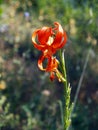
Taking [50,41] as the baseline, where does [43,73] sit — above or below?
below

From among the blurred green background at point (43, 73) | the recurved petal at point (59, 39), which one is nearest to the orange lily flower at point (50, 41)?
the recurved petal at point (59, 39)

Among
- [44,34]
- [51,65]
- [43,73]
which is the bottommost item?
[43,73]

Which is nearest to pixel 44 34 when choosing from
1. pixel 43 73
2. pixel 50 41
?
pixel 50 41

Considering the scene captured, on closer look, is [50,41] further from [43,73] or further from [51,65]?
[43,73]

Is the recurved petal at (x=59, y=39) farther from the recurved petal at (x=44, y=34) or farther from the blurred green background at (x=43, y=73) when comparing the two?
the blurred green background at (x=43, y=73)

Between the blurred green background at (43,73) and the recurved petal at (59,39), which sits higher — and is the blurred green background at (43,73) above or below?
below

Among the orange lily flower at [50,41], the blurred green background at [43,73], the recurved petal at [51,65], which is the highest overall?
the orange lily flower at [50,41]

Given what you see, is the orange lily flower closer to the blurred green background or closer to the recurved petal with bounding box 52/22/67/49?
the recurved petal with bounding box 52/22/67/49

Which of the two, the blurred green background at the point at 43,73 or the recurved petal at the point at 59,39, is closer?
the recurved petal at the point at 59,39

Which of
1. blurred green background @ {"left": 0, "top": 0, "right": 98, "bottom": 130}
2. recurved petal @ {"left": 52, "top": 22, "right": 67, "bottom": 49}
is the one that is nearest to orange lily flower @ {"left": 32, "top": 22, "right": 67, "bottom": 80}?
recurved petal @ {"left": 52, "top": 22, "right": 67, "bottom": 49}
